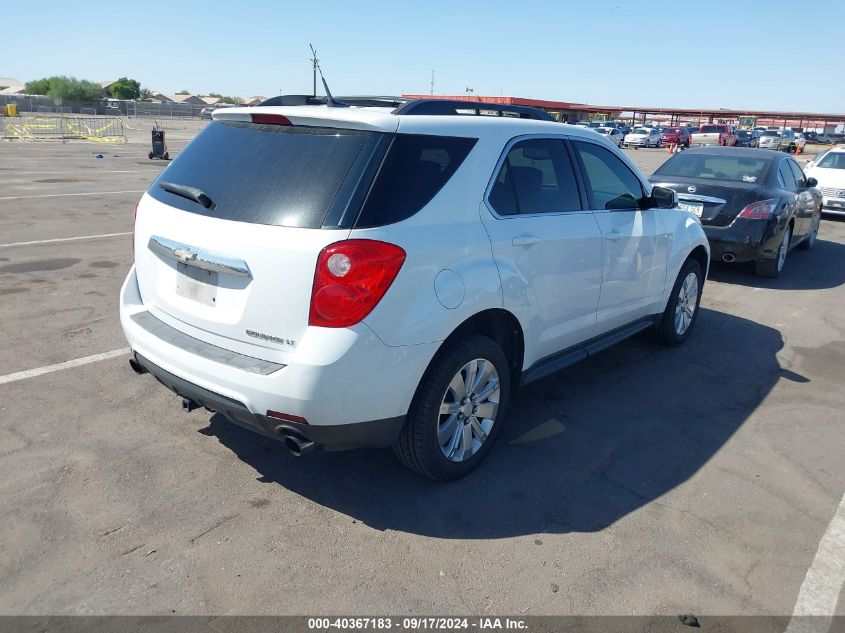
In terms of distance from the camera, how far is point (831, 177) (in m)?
14.4

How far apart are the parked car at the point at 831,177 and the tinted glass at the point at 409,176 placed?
13345 millimetres

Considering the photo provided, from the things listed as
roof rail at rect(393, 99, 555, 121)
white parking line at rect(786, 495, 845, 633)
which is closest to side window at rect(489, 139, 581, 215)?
roof rail at rect(393, 99, 555, 121)

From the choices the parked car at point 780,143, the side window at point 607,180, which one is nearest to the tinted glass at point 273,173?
the side window at point 607,180

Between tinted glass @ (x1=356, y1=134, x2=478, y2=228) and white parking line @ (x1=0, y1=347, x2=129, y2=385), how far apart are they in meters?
3.11

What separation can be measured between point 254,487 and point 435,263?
5.02 feet

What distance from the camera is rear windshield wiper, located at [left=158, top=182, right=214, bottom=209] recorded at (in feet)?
10.8

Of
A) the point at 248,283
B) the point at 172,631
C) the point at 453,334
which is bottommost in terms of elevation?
the point at 172,631

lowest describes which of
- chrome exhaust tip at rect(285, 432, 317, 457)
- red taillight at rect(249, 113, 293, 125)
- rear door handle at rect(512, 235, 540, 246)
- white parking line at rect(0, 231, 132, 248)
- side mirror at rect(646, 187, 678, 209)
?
white parking line at rect(0, 231, 132, 248)

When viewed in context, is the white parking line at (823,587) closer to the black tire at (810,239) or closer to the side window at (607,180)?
the side window at (607,180)

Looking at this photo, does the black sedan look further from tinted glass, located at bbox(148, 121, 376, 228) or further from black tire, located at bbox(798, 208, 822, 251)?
tinted glass, located at bbox(148, 121, 376, 228)

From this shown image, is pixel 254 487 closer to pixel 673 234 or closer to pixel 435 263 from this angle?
pixel 435 263

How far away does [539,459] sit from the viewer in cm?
398

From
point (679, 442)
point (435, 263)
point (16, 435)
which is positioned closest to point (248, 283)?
point (435, 263)

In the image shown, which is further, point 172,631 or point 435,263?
point 435,263
